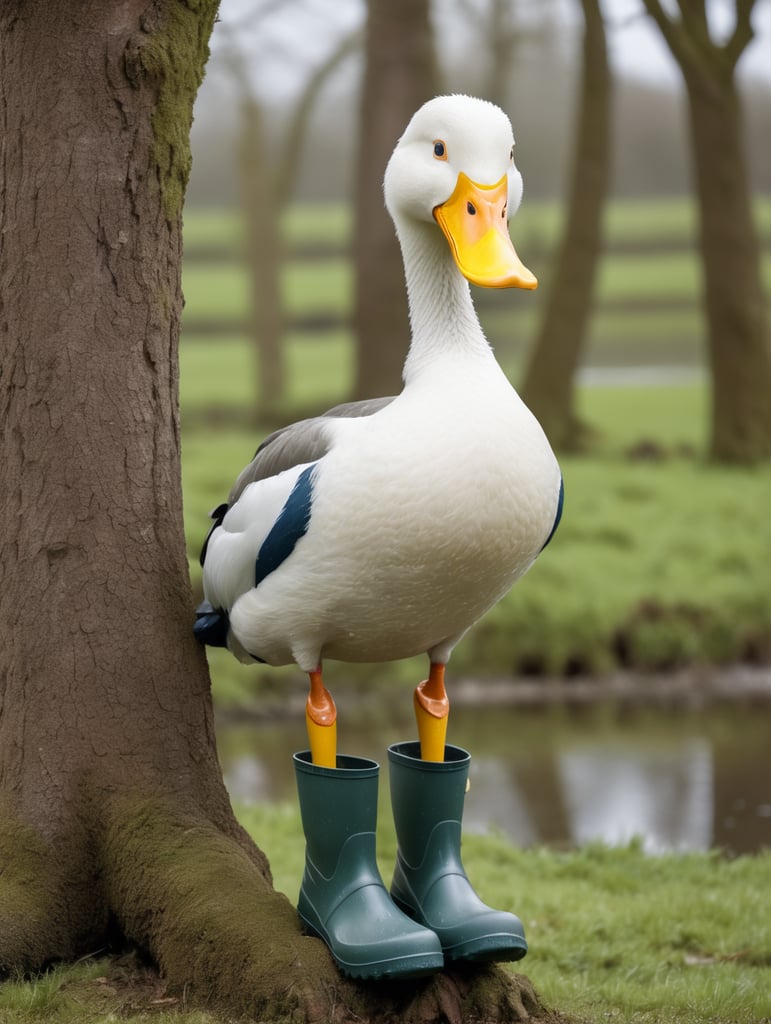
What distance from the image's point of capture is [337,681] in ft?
26.0

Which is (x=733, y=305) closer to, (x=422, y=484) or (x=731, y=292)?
(x=731, y=292)

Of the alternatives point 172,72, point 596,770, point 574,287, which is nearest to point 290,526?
point 172,72

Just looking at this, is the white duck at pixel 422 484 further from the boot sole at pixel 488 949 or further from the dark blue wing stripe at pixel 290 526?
the boot sole at pixel 488 949

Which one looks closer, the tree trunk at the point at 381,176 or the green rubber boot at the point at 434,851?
the green rubber boot at the point at 434,851

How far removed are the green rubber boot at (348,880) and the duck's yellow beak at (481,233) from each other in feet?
3.46

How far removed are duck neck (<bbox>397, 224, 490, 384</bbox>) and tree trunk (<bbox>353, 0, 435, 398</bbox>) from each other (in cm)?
750

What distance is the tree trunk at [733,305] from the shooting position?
11.3 meters

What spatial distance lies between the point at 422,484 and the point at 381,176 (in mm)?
8388

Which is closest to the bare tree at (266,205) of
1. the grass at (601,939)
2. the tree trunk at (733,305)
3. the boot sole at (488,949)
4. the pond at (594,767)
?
the tree trunk at (733,305)

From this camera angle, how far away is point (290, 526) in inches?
117

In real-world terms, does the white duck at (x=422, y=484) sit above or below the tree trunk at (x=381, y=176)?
below

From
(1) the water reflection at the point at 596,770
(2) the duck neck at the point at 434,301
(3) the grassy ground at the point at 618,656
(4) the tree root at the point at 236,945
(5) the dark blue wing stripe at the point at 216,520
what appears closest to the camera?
(4) the tree root at the point at 236,945

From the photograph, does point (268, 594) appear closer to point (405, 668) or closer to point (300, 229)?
point (405, 668)

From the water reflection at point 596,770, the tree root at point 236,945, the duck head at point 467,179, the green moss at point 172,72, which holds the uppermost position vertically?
the green moss at point 172,72
